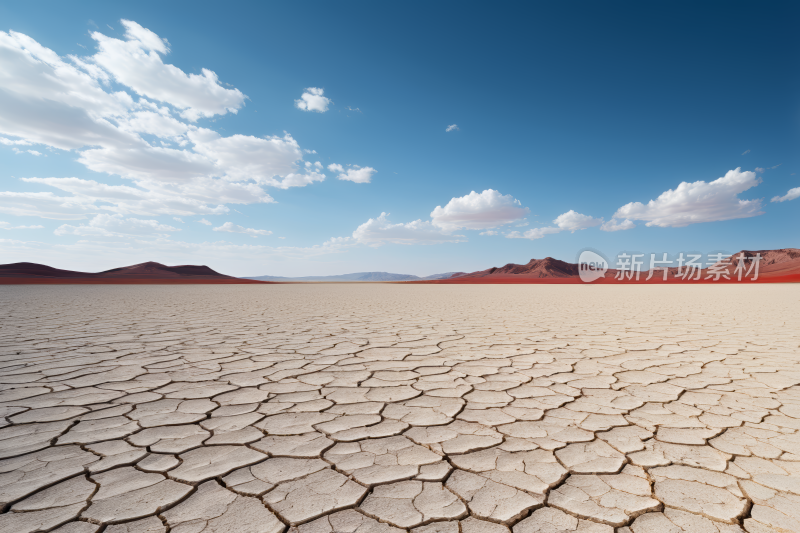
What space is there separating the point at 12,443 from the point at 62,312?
5.73m

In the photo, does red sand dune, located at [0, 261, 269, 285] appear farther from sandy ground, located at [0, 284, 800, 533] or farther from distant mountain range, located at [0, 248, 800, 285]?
sandy ground, located at [0, 284, 800, 533]

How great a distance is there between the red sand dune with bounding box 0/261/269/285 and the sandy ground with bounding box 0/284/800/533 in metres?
24.5

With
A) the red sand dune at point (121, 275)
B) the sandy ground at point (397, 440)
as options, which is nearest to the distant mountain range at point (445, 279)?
the red sand dune at point (121, 275)

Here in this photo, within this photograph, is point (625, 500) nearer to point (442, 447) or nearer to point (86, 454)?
point (442, 447)

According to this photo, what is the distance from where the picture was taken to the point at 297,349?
10.6ft

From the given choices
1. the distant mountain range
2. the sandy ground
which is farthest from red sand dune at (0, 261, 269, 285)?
the sandy ground

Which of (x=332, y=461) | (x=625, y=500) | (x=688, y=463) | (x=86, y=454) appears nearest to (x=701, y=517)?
(x=625, y=500)

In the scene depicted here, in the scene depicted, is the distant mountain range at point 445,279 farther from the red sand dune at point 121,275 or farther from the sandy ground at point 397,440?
the sandy ground at point 397,440

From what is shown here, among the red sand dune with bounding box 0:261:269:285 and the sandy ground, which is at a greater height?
the red sand dune with bounding box 0:261:269:285

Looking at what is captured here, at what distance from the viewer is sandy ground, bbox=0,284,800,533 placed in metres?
1.02

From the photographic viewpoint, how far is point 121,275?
Result: 32.3 metres

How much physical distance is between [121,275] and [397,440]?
3953cm

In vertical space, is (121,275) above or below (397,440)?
above

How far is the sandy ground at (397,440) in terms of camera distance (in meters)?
1.02
